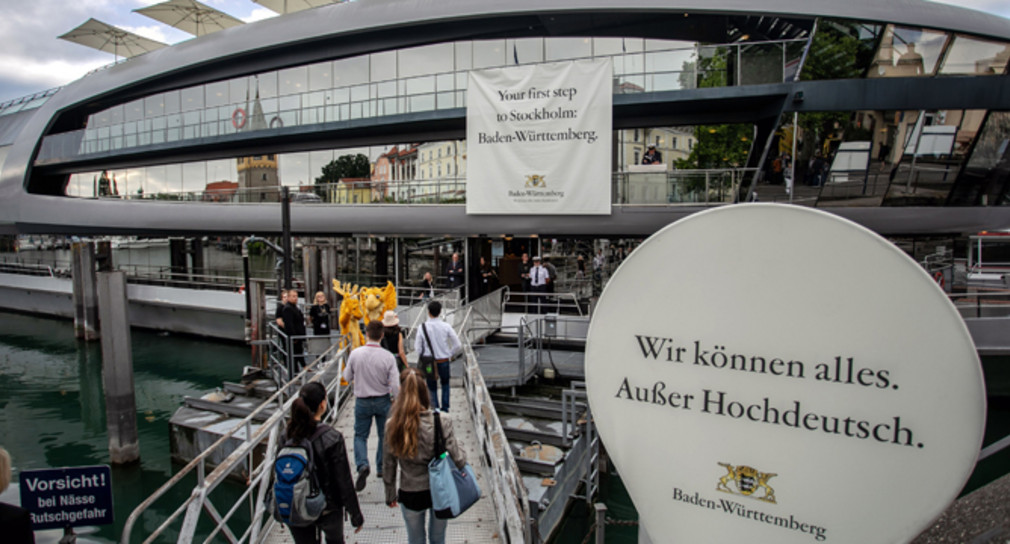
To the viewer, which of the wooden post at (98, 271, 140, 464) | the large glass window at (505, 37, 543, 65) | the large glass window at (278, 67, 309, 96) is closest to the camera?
the wooden post at (98, 271, 140, 464)

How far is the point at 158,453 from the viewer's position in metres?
13.8

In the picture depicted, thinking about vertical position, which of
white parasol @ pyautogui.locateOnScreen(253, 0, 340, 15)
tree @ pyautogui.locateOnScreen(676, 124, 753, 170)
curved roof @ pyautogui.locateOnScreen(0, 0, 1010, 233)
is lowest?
tree @ pyautogui.locateOnScreen(676, 124, 753, 170)

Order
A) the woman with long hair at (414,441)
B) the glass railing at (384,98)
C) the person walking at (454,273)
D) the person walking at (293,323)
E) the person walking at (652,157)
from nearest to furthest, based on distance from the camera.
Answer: the woman with long hair at (414,441) < the person walking at (293,323) < the glass railing at (384,98) < the person walking at (652,157) < the person walking at (454,273)

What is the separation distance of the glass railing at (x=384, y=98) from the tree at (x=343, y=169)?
66.9 inches

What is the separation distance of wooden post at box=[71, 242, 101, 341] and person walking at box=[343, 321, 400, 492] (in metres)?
27.1

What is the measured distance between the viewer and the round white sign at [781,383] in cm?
175

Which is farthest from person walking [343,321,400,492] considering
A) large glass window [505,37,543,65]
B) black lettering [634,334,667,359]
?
large glass window [505,37,543,65]

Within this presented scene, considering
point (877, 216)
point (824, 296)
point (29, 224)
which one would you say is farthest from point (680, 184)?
point (29, 224)

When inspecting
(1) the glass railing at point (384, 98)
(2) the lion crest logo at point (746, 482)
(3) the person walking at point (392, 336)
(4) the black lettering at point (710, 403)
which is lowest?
(3) the person walking at point (392, 336)

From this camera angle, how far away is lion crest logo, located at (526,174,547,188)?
16.7 metres

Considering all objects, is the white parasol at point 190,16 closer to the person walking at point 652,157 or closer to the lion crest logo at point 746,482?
the person walking at point 652,157

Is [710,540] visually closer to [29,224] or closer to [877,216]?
[877,216]

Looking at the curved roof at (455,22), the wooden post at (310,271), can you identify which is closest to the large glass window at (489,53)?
the curved roof at (455,22)

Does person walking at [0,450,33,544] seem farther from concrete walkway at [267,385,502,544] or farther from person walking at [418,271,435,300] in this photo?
person walking at [418,271,435,300]
